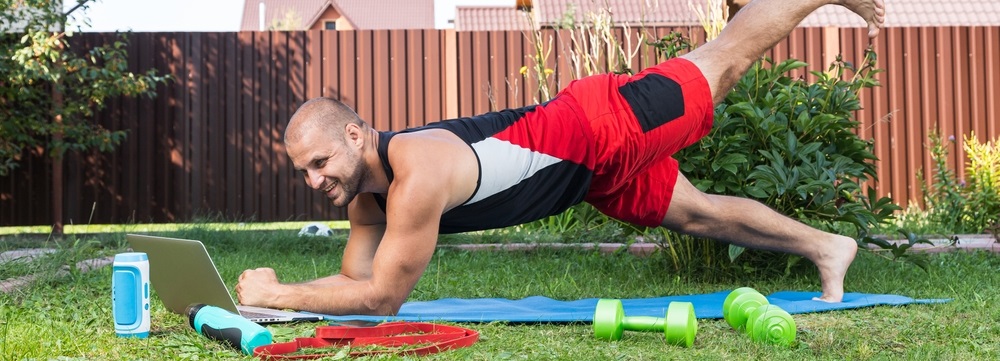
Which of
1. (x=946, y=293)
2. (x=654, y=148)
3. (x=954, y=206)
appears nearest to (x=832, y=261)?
(x=946, y=293)

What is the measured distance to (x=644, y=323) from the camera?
252 cm

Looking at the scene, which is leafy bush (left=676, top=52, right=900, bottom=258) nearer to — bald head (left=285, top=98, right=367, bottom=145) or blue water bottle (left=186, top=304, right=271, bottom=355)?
bald head (left=285, top=98, right=367, bottom=145)

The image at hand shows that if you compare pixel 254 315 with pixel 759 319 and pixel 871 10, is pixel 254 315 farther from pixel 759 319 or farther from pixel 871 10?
pixel 871 10

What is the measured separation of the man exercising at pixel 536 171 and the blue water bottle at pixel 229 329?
0.32 meters

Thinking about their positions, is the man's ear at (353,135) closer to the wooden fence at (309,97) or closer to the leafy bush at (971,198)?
the leafy bush at (971,198)

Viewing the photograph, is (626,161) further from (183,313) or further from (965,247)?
(965,247)

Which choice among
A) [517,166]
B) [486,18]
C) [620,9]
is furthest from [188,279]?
[486,18]

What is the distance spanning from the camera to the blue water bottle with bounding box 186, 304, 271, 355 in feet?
7.41

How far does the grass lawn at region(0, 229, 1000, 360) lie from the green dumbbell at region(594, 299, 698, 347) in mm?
32

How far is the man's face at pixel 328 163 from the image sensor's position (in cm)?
266

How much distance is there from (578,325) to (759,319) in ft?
1.91

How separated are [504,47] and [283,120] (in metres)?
1.90

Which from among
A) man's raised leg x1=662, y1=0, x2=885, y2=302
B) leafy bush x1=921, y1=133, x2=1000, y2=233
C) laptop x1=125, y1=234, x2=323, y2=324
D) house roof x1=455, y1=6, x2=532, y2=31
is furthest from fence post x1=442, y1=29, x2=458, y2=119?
house roof x1=455, y1=6, x2=532, y2=31

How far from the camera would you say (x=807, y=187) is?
3438mm
